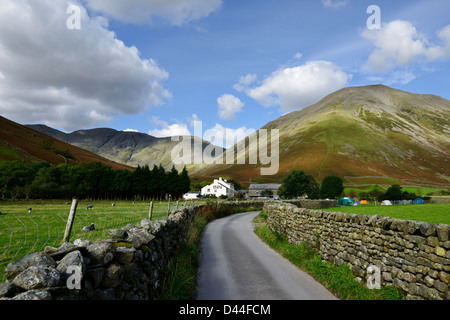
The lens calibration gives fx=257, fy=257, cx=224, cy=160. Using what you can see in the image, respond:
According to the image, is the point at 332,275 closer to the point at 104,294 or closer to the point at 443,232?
the point at 443,232

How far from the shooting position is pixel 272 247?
15.5 meters

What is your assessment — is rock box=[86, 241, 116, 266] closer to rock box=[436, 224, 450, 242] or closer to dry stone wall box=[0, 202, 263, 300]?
dry stone wall box=[0, 202, 263, 300]

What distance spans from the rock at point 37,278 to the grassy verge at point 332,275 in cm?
763

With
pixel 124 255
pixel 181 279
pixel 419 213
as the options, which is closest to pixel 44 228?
pixel 181 279

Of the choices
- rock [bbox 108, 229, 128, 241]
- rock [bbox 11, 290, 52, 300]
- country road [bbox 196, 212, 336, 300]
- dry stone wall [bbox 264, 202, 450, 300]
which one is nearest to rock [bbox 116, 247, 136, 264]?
rock [bbox 108, 229, 128, 241]

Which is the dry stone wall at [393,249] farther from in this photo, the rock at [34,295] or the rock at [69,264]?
the rock at [34,295]

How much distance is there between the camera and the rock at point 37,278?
3129mm

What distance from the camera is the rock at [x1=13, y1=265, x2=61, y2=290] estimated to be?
3129 millimetres

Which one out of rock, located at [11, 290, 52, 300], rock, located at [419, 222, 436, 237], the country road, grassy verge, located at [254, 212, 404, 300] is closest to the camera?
rock, located at [11, 290, 52, 300]

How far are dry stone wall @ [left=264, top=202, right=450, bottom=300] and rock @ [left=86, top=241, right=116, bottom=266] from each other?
7.04 meters

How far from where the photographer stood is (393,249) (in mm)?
7371

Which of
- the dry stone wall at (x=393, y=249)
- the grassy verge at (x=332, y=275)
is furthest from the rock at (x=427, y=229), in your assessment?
the grassy verge at (x=332, y=275)
